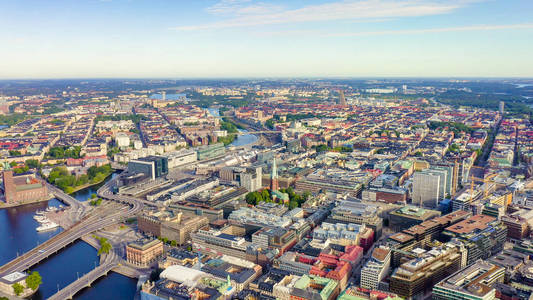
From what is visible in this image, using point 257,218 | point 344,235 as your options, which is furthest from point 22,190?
point 344,235

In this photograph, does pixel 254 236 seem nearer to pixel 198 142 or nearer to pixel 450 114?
pixel 198 142

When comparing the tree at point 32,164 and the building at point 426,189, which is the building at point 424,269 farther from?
the tree at point 32,164

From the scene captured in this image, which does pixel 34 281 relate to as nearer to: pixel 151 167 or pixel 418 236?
pixel 151 167

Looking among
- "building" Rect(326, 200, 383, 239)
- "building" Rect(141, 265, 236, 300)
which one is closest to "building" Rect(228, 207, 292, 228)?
"building" Rect(326, 200, 383, 239)

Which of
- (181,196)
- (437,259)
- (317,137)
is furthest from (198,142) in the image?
(437,259)

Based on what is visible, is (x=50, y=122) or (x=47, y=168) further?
(x=50, y=122)

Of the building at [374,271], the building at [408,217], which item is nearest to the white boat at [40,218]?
the building at [374,271]
